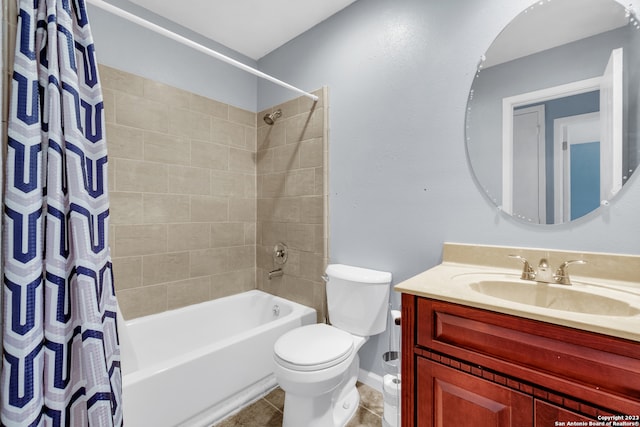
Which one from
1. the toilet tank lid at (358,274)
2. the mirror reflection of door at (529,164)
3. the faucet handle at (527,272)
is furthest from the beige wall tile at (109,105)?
the faucet handle at (527,272)

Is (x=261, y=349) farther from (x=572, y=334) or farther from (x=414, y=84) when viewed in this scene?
(x=414, y=84)

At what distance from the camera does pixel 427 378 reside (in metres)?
0.99

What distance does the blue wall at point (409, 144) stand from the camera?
1318 mm

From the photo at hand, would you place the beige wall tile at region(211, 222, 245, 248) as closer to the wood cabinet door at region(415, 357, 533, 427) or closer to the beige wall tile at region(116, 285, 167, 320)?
the beige wall tile at region(116, 285, 167, 320)

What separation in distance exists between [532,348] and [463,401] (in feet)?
0.92

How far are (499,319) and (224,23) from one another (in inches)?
96.7

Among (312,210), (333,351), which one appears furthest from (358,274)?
(312,210)

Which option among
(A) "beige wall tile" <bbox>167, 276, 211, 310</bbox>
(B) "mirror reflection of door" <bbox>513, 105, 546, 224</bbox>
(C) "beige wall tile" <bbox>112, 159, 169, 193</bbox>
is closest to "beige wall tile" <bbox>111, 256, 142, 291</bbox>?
(A) "beige wall tile" <bbox>167, 276, 211, 310</bbox>

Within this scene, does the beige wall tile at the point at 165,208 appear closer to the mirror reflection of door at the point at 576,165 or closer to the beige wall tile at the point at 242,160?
the beige wall tile at the point at 242,160

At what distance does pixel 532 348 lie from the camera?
2.67 ft

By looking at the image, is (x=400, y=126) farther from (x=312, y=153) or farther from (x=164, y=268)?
(x=164, y=268)

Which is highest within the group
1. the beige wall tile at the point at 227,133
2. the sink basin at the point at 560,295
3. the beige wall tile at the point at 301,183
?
the beige wall tile at the point at 227,133

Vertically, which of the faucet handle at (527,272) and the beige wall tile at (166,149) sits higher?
the beige wall tile at (166,149)

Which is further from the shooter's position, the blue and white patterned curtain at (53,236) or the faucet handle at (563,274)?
the faucet handle at (563,274)
